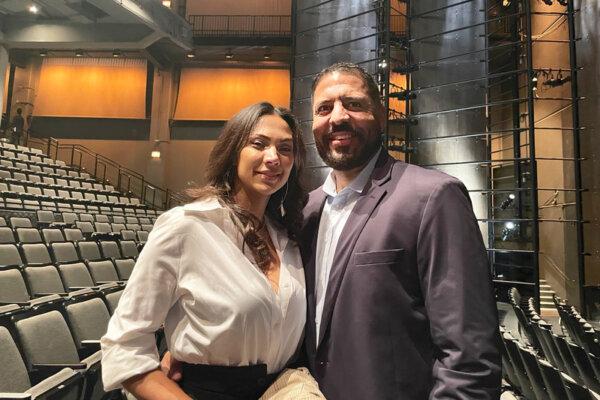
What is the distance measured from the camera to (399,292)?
101 cm

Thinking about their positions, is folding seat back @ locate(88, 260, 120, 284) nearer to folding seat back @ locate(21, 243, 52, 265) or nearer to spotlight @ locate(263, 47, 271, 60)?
folding seat back @ locate(21, 243, 52, 265)

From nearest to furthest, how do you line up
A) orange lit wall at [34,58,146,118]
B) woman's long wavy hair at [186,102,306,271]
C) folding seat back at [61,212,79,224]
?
woman's long wavy hair at [186,102,306,271], folding seat back at [61,212,79,224], orange lit wall at [34,58,146,118]

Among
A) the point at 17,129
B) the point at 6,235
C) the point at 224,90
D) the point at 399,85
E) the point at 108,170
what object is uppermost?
the point at 224,90

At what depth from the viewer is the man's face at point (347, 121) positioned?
3.98 ft

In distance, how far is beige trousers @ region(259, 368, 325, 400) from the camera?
38.5 inches

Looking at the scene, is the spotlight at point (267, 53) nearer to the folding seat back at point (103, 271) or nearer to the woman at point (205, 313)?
the folding seat back at point (103, 271)

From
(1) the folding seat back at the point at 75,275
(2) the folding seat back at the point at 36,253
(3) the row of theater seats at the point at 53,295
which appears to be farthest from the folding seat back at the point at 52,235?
(1) the folding seat back at the point at 75,275

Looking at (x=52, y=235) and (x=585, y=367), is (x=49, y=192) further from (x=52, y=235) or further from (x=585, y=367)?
(x=585, y=367)

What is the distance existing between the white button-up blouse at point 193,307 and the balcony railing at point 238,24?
1262cm

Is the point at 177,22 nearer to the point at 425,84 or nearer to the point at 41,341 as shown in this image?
the point at 425,84

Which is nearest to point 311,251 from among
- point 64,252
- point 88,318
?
point 88,318

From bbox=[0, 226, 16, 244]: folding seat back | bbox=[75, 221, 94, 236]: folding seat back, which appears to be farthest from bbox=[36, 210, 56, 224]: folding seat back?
bbox=[0, 226, 16, 244]: folding seat back

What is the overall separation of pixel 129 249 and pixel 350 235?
4602mm

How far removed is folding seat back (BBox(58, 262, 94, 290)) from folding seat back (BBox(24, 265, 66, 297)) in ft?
0.23
